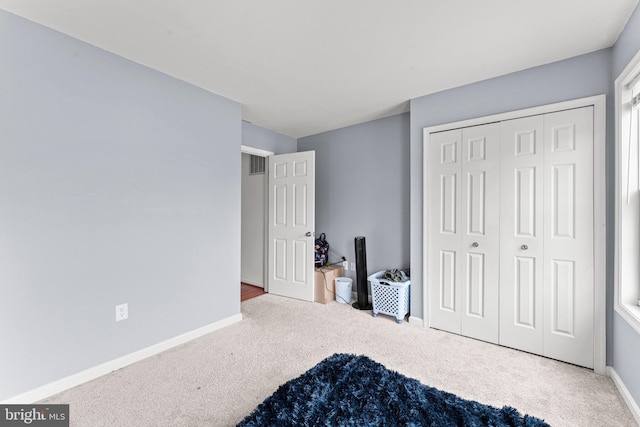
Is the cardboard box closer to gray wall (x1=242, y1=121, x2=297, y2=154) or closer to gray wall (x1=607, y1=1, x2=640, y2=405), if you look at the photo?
gray wall (x1=242, y1=121, x2=297, y2=154)

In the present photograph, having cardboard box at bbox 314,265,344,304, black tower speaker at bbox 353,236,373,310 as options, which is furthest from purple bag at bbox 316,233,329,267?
black tower speaker at bbox 353,236,373,310

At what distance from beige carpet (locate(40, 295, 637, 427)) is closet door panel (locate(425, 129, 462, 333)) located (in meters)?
0.23

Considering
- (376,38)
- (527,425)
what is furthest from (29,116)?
(527,425)

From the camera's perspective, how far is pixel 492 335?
2.55m

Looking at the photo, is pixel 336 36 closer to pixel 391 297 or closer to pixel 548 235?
pixel 548 235

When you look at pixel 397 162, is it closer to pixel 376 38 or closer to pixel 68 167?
pixel 376 38

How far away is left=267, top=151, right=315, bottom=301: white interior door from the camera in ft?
12.5

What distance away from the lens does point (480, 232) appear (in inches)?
Result: 103

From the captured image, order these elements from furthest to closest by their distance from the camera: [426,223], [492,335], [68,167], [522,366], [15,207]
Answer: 1. [426,223]
2. [492,335]
3. [522,366]
4. [68,167]
5. [15,207]

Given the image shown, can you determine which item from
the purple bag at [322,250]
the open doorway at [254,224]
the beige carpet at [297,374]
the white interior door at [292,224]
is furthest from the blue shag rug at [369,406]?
the open doorway at [254,224]

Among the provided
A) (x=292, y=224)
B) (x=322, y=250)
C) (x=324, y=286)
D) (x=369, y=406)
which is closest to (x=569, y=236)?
(x=369, y=406)

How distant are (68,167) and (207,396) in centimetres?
182

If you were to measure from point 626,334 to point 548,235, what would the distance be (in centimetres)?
77

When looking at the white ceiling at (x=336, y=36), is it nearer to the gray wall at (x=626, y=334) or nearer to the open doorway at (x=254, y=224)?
the gray wall at (x=626, y=334)
